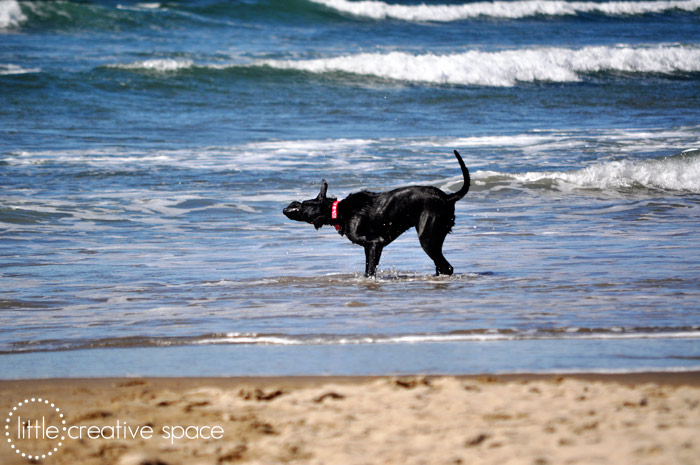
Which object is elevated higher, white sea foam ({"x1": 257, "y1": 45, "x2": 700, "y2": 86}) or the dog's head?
white sea foam ({"x1": 257, "y1": 45, "x2": 700, "y2": 86})

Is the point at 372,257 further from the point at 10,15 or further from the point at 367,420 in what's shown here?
the point at 10,15

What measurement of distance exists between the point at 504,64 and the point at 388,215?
64.9ft

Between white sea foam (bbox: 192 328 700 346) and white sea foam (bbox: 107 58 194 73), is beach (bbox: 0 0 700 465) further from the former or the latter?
white sea foam (bbox: 107 58 194 73)

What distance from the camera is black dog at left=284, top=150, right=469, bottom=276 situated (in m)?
7.16

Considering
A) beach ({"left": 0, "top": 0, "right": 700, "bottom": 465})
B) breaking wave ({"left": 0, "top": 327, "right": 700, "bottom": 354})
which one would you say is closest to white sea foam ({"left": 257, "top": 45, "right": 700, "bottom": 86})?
beach ({"left": 0, "top": 0, "right": 700, "bottom": 465})

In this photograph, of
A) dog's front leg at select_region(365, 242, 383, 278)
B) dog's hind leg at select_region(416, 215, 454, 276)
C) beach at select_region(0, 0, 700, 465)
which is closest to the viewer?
beach at select_region(0, 0, 700, 465)

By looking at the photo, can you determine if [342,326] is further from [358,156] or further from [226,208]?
[358,156]

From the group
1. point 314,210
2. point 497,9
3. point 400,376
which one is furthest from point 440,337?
point 497,9

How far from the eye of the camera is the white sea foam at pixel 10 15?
3007cm

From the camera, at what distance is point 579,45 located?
32.0m

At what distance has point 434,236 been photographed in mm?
7152

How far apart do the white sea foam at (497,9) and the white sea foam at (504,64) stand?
11890 millimetres

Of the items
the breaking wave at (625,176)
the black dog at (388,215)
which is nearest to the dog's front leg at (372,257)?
the black dog at (388,215)

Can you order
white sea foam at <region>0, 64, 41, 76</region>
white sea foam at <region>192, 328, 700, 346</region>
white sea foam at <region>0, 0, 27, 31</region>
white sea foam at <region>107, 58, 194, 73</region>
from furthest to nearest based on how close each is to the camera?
white sea foam at <region>0, 0, 27, 31</region>, white sea foam at <region>107, 58, 194, 73</region>, white sea foam at <region>0, 64, 41, 76</region>, white sea foam at <region>192, 328, 700, 346</region>
